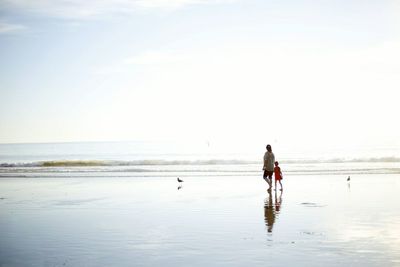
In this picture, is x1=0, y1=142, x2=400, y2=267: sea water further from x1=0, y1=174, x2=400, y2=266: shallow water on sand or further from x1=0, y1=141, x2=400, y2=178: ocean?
x1=0, y1=141, x2=400, y2=178: ocean

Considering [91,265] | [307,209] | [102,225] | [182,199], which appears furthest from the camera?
[182,199]

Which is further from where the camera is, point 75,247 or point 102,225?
point 102,225

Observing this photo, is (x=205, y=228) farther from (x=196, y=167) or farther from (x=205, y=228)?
(x=196, y=167)

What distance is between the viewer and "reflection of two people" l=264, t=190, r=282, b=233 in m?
13.9

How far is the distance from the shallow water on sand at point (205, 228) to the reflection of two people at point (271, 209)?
3 centimetres

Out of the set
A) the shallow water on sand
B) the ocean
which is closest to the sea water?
the shallow water on sand

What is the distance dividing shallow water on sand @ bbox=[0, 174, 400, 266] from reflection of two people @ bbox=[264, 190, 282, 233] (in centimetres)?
3

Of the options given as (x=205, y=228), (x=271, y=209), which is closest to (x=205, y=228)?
(x=205, y=228)

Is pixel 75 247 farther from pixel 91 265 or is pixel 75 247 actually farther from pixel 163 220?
pixel 163 220

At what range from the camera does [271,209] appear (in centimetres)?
1691

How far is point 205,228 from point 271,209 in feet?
14.3

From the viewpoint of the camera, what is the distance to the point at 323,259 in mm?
9438

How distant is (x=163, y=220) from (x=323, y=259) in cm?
662

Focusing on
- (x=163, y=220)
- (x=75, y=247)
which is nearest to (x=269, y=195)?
(x=163, y=220)
